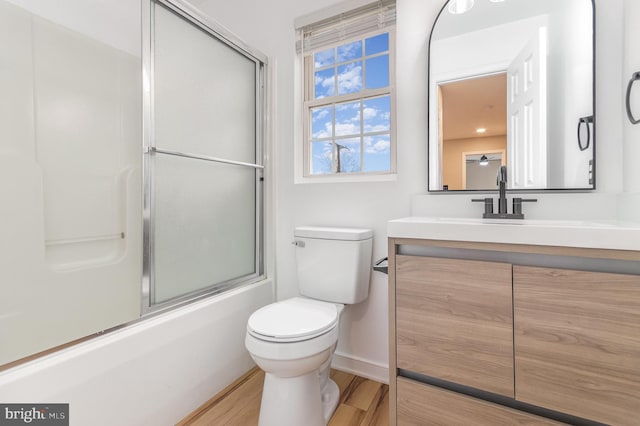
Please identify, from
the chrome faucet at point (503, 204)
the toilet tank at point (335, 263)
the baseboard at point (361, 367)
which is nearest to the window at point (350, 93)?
the toilet tank at point (335, 263)

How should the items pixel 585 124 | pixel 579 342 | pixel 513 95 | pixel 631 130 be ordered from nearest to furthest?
pixel 579 342, pixel 631 130, pixel 585 124, pixel 513 95

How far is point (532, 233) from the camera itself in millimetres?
869

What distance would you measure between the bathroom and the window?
0.09 m

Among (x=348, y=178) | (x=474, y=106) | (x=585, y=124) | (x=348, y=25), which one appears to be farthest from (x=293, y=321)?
(x=348, y=25)

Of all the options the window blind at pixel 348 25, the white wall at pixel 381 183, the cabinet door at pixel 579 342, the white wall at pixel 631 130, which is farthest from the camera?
the window blind at pixel 348 25

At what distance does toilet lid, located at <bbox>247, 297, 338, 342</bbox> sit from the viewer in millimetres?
1122

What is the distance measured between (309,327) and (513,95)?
134 centimetres

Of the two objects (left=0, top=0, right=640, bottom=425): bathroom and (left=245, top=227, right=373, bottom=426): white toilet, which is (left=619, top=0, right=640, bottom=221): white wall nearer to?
(left=0, top=0, right=640, bottom=425): bathroom

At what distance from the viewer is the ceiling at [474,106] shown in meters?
1.33

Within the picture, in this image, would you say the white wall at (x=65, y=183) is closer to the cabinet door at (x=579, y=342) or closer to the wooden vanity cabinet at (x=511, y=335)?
the wooden vanity cabinet at (x=511, y=335)

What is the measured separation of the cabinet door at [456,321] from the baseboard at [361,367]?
0.61 meters

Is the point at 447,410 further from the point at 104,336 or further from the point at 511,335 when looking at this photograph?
the point at 104,336

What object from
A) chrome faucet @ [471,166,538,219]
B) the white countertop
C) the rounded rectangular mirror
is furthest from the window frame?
the white countertop

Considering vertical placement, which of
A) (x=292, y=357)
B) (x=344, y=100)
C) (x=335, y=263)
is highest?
(x=344, y=100)
